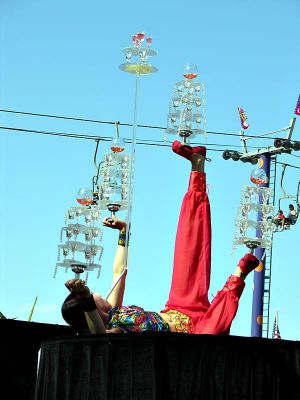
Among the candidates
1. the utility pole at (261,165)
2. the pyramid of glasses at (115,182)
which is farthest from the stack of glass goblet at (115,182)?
the utility pole at (261,165)

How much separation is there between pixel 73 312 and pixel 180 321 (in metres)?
0.68

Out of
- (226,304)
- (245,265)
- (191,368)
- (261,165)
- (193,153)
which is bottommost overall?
(191,368)

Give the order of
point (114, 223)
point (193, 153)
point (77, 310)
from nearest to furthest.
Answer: point (77, 310), point (193, 153), point (114, 223)

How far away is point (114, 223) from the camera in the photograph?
6824mm

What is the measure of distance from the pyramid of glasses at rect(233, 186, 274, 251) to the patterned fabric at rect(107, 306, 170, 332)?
675 millimetres

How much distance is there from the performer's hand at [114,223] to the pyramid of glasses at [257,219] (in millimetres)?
804

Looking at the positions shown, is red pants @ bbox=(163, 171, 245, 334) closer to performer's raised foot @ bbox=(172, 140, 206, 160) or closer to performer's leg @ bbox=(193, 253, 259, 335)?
performer's leg @ bbox=(193, 253, 259, 335)

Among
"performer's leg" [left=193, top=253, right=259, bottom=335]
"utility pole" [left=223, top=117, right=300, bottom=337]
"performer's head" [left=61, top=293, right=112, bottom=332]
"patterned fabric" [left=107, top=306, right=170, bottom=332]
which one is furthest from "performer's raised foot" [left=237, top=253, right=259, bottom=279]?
"utility pole" [left=223, top=117, right=300, bottom=337]

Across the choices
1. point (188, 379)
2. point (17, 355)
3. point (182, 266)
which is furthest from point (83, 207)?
point (188, 379)

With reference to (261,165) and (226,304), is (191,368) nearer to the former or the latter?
(226,304)

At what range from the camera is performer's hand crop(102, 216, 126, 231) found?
682cm

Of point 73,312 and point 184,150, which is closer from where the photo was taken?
point 73,312

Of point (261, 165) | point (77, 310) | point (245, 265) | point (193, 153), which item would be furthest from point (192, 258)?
point (261, 165)

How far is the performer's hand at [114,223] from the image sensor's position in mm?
6824
